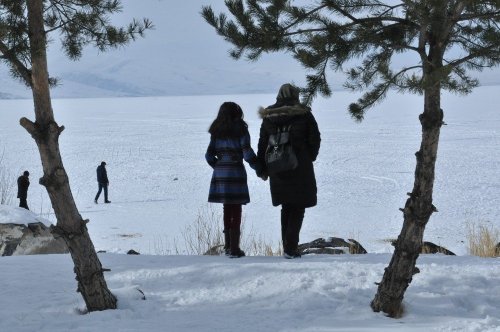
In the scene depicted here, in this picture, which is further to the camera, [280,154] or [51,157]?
[280,154]

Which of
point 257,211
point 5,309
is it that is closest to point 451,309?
point 5,309

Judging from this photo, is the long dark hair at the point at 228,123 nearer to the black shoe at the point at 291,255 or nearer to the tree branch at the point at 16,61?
the black shoe at the point at 291,255

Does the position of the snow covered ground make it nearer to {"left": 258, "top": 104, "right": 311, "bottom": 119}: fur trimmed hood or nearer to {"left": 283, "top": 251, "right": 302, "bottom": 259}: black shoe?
{"left": 283, "top": 251, "right": 302, "bottom": 259}: black shoe

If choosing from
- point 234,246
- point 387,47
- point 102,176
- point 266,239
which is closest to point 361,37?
point 387,47

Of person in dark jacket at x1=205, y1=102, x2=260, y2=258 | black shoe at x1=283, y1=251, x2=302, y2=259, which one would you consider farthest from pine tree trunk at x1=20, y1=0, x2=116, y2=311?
black shoe at x1=283, y1=251, x2=302, y2=259

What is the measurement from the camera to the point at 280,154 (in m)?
5.55

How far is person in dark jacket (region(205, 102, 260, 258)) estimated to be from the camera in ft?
18.9

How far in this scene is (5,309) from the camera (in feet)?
14.7

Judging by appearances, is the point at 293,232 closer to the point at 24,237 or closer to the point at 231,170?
the point at 231,170

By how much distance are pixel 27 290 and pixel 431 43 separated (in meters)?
3.47

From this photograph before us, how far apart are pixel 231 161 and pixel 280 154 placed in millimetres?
511

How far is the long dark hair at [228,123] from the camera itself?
18.9 ft

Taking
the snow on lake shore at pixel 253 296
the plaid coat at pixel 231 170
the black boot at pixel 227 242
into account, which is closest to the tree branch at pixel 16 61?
the snow on lake shore at pixel 253 296

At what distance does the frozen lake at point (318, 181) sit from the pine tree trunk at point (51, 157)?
3.89 metres
